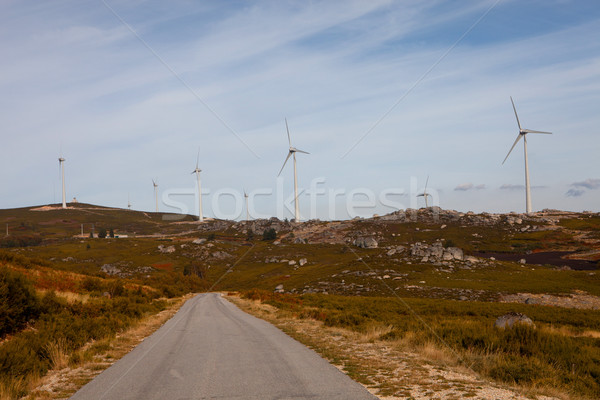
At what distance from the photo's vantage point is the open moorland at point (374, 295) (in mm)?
14273

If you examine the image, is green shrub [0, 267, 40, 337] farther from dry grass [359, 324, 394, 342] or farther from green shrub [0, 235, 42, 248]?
green shrub [0, 235, 42, 248]

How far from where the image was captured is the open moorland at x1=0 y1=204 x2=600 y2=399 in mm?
14273

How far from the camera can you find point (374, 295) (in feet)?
266

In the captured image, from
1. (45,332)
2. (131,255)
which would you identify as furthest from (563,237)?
(45,332)

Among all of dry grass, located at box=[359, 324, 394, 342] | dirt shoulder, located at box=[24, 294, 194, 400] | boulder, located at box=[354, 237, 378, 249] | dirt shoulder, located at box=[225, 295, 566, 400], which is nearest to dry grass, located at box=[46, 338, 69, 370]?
dirt shoulder, located at box=[24, 294, 194, 400]

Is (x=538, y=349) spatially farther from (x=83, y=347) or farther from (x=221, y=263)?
(x=221, y=263)

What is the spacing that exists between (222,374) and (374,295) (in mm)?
71401

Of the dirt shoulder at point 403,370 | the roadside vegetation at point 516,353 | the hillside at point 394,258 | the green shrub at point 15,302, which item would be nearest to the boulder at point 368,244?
the hillside at point 394,258

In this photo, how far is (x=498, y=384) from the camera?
11852 mm

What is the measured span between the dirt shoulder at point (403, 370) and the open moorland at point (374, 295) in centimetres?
11

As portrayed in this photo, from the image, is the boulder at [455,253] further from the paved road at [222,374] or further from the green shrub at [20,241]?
the green shrub at [20,241]

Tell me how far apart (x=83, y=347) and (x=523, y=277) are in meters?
87.5

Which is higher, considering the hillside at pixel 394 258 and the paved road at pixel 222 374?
the paved road at pixel 222 374

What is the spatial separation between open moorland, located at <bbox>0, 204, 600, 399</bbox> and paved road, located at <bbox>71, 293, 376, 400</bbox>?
1.01 metres
